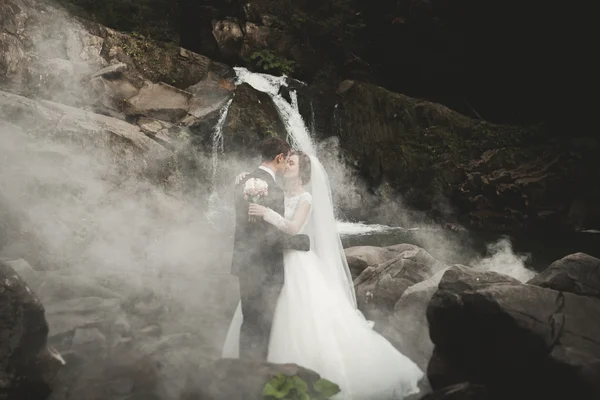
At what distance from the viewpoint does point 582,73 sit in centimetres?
1330

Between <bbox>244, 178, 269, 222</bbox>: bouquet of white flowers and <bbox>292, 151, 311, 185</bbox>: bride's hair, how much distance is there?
13.3 inches

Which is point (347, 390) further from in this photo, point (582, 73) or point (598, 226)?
point (582, 73)

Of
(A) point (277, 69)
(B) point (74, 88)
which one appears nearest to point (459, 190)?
(A) point (277, 69)

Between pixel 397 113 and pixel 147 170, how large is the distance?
7988 millimetres

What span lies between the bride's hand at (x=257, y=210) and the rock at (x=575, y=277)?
2242mm

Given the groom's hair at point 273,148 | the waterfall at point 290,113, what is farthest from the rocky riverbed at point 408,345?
the waterfall at point 290,113

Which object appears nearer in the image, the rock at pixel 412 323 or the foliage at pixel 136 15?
the rock at pixel 412 323

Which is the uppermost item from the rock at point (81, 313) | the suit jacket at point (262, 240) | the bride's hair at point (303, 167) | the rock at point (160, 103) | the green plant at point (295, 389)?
the rock at point (160, 103)

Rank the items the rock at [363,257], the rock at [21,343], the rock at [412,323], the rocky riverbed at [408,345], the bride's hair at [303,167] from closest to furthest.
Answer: the rock at [21,343] < the rocky riverbed at [408,345] < the bride's hair at [303,167] < the rock at [412,323] < the rock at [363,257]

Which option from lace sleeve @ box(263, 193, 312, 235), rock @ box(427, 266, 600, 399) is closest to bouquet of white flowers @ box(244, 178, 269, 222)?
lace sleeve @ box(263, 193, 312, 235)

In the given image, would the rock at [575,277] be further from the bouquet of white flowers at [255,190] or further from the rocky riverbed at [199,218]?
the bouquet of white flowers at [255,190]

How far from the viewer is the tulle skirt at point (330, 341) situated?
10.2 ft

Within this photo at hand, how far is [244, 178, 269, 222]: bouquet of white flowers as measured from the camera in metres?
3.22

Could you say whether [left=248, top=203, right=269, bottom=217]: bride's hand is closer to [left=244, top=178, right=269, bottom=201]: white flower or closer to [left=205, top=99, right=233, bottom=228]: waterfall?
[left=244, top=178, right=269, bottom=201]: white flower
